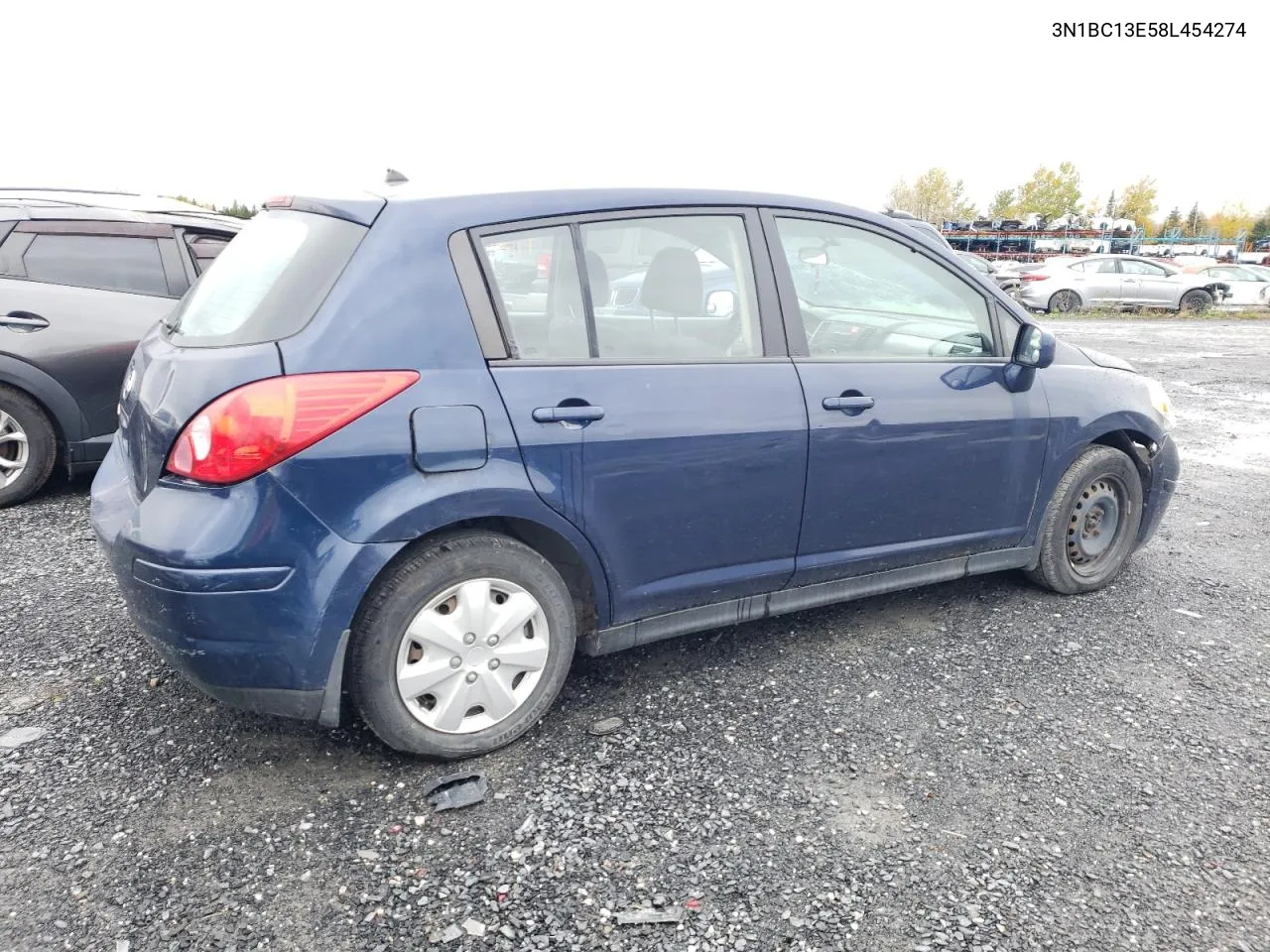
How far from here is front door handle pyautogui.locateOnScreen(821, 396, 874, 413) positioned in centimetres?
311

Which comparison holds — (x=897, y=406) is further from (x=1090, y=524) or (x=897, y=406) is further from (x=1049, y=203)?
(x=1049, y=203)

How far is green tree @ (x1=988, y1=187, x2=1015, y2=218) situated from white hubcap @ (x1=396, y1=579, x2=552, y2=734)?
8624 cm

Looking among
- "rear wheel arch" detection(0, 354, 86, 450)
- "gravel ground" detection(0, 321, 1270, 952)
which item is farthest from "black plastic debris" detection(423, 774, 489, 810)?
"rear wheel arch" detection(0, 354, 86, 450)

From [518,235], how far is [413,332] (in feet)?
1.53

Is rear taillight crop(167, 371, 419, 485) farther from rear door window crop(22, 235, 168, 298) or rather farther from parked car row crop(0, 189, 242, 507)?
rear door window crop(22, 235, 168, 298)

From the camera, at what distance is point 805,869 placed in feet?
7.54

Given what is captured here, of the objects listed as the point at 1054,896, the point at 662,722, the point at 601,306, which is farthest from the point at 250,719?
the point at 1054,896

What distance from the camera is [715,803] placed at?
2549 mm

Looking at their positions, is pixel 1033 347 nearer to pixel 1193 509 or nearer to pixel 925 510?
pixel 925 510

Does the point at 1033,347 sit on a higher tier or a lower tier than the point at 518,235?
lower

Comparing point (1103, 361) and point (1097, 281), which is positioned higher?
point (1103, 361)

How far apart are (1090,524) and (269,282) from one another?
3478mm

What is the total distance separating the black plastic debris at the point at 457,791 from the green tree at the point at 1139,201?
93825 millimetres

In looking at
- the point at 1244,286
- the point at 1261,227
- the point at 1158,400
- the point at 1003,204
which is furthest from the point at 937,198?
the point at 1158,400
